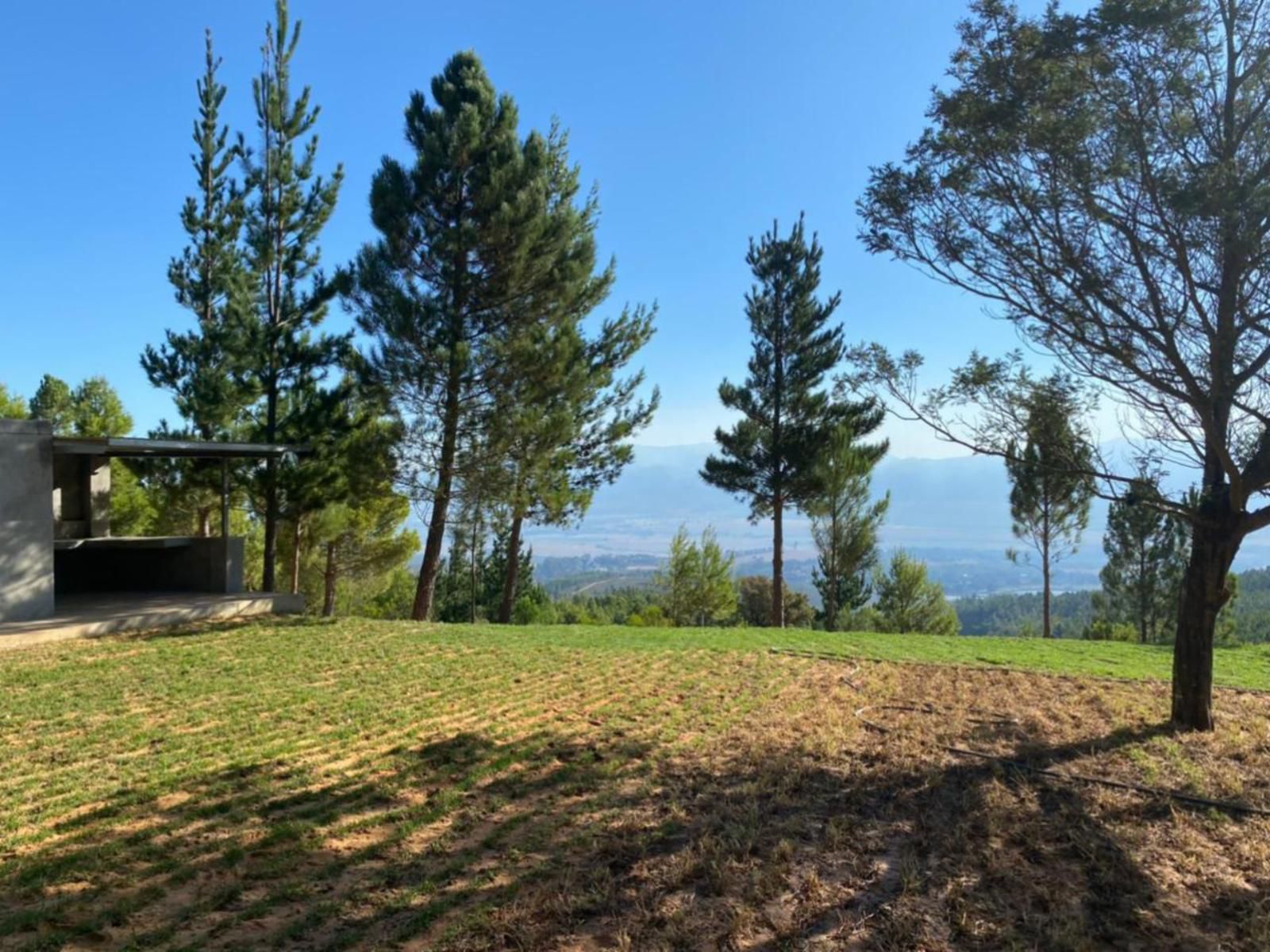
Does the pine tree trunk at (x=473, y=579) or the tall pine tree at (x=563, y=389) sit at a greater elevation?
the tall pine tree at (x=563, y=389)

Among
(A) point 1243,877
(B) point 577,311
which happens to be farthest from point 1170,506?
(B) point 577,311

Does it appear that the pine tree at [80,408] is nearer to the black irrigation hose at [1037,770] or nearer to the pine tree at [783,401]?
the pine tree at [783,401]

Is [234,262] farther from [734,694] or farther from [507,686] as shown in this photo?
[734,694]

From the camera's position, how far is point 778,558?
18375 mm

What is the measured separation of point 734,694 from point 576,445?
9.44 m

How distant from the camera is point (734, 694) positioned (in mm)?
7641

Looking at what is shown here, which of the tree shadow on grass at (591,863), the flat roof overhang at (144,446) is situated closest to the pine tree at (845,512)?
the flat roof overhang at (144,446)

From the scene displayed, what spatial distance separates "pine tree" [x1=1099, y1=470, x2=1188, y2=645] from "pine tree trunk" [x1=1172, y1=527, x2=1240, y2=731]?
21664 mm

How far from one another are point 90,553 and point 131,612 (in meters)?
4.44

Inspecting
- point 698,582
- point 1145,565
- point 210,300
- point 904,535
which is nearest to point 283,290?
point 210,300

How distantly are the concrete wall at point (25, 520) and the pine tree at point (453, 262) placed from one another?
496 cm

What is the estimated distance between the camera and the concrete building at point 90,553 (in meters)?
9.11

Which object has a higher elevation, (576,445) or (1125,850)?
(576,445)

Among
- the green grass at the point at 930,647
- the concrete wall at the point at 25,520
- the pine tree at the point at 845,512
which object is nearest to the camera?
the concrete wall at the point at 25,520
